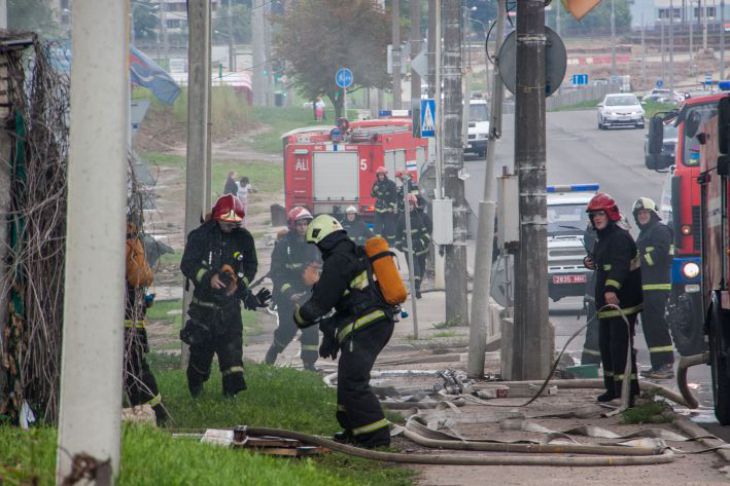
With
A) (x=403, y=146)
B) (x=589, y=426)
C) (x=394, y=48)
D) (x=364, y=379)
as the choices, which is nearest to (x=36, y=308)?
(x=364, y=379)

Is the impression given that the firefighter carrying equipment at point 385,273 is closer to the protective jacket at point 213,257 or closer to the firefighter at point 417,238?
the protective jacket at point 213,257

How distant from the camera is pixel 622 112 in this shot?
61.7 meters

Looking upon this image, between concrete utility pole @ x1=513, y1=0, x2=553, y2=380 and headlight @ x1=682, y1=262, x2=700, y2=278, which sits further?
headlight @ x1=682, y1=262, x2=700, y2=278

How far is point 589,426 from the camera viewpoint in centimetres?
994

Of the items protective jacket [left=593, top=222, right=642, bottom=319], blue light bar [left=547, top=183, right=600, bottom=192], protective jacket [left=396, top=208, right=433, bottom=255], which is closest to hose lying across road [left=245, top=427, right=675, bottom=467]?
protective jacket [left=593, top=222, right=642, bottom=319]

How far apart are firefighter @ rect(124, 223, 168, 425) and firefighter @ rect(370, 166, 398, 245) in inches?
658

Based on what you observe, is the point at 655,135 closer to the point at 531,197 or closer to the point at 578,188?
the point at 578,188

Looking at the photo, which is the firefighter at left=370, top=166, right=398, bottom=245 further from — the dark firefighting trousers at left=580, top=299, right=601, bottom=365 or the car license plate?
the dark firefighting trousers at left=580, top=299, right=601, bottom=365

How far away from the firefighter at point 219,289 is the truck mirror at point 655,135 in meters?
7.19

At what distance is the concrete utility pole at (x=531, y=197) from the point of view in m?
13.1

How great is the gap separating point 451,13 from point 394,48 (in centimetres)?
1688

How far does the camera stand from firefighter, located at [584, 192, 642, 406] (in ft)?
37.9

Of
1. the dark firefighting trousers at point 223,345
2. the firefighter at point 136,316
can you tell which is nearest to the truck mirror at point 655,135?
the dark firefighting trousers at point 223,345

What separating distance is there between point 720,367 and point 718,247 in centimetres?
95
